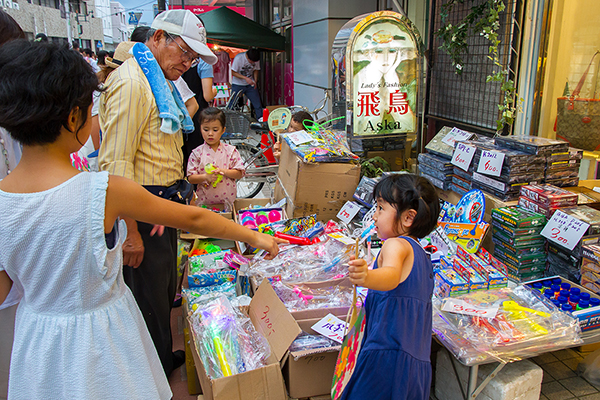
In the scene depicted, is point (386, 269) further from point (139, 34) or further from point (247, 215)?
point (139, 34)

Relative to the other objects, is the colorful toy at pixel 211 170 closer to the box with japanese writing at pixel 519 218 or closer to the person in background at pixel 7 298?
the person in background at pixel 7 298

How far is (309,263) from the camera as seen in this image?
309cm

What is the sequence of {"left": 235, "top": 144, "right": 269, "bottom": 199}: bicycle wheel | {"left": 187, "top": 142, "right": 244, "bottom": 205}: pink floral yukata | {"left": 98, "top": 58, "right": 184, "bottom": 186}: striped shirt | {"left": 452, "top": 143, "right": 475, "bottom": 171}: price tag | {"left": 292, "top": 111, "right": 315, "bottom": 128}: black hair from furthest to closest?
1. {"left": 235, "top": 144, "right": 269, "bottom": 199}: bicycle wheel
2. {"left": 292, "top": 111, "right": 315, "bottom": 128}: black hair
3. {"left": 187, "top": 142, "right": 244, "bottom": 205}: pink floral yukata
4. {"left": 452, "top": 143, "right": 475, "bottom": 171}: price tag
5. {"left": 98, "top": 58, "right": 184, "bottom": 186}: striped shirt

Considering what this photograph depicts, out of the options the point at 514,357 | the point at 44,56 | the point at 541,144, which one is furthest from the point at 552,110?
the point at 44,56

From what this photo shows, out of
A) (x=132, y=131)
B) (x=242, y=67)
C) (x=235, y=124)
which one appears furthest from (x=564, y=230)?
(x=242, y=67)

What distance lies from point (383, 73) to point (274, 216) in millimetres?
1641

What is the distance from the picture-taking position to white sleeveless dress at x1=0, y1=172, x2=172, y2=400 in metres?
1.21

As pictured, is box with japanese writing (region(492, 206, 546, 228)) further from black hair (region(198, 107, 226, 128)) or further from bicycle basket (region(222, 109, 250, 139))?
bicycle basket (region(222, 109, 250, 139))

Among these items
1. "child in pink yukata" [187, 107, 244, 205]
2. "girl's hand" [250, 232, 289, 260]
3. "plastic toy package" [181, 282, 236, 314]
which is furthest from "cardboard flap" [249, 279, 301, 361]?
"child in pink yukata" [187, 107, 244, 205]

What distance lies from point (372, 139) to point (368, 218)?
3.80 feet

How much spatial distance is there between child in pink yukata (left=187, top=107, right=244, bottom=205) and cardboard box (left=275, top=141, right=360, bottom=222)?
54 cm

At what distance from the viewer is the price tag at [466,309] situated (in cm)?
231

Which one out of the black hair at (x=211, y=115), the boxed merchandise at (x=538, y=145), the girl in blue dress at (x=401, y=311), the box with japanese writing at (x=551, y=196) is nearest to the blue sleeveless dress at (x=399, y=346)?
the girl in blue dress at (x=401, y=311)

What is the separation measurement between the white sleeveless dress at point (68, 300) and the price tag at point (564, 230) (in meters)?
2.46
